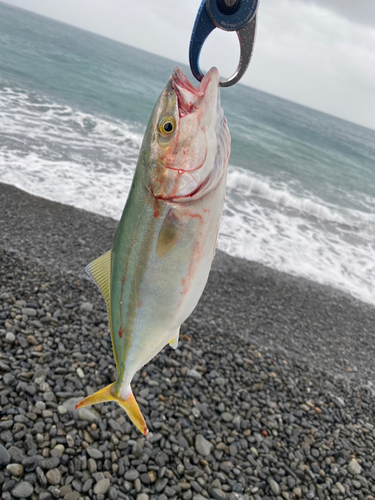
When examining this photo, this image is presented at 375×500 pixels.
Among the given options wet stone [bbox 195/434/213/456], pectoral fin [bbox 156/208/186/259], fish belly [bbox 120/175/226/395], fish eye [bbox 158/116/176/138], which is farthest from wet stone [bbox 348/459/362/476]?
fish eye [bbox 158/116/176/138]

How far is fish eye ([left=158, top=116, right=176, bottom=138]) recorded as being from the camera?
4.35 ft

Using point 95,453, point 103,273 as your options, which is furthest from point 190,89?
point 95,453

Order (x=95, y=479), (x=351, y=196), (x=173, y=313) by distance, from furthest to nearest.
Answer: (x=351, y=196), (x=95, y=479), (x=173, y=313)

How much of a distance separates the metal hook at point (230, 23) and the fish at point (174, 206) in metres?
0.10

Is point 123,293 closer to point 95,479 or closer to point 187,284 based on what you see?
point 187,284

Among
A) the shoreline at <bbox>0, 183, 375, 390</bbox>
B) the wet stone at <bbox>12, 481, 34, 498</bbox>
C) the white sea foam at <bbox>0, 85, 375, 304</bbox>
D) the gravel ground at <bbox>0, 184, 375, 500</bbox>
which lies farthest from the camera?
the white sea foam at <bbox>0, 85, 375, 304</bbox>

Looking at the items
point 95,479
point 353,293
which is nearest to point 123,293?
point 95,479

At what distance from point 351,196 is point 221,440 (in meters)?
21.4

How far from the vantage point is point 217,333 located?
595cm

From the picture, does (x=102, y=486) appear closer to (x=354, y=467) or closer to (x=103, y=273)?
(x=103, y=273)

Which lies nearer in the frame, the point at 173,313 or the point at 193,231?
the point at 193,231

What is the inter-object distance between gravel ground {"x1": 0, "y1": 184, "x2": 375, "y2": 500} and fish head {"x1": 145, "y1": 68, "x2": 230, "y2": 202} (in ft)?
9.89

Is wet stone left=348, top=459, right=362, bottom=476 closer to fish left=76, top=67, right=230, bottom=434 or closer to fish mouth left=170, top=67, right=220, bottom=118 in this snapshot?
fish left=76, top=67, right=230, bottom=434

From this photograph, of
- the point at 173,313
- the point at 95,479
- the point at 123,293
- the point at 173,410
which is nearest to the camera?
the point at 173,313
